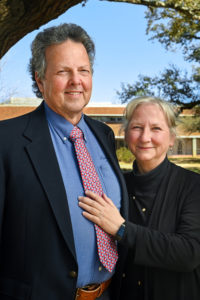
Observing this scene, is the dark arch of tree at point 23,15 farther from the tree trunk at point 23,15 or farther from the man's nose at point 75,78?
the man's nose at point 75,78

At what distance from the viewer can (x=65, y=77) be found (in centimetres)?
239

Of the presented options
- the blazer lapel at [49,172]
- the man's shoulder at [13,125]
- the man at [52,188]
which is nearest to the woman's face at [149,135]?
the man at [52,188]

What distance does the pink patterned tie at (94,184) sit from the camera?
2.29m

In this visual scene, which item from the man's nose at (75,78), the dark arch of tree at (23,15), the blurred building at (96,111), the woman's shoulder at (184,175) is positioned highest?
the dark arch of tree at (23,15)

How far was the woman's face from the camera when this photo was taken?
2.63 meters

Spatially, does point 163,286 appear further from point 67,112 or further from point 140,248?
point 67,112

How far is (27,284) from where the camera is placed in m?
2.06

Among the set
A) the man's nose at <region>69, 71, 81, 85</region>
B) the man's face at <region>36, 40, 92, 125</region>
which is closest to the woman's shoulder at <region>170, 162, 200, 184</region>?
the man's face at <region>36, 40, 92, 125</region>

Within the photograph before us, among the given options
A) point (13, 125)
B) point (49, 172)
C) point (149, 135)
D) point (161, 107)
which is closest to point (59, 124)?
point (13, 125)

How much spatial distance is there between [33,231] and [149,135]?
45.6 inches

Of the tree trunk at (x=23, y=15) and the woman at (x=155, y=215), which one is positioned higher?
the tree trunk at (x=23, y=15)

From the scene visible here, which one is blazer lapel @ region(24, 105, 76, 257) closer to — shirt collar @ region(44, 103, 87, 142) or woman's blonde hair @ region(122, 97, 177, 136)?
shirt collar @ region(44, 103, 87, 142)

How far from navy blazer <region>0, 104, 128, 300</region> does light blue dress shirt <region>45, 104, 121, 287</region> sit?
0.38 ft

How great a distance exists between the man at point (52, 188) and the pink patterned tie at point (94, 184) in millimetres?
40
